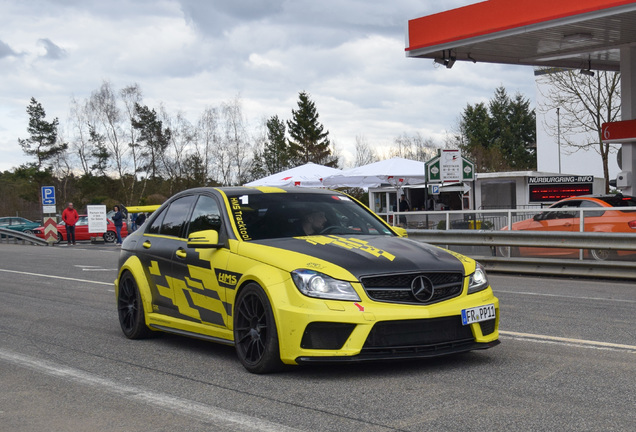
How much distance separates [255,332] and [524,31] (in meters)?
15.3

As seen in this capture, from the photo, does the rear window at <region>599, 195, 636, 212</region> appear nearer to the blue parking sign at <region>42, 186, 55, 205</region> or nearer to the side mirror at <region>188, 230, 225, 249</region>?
the side mirror at <region>188, 230, 225, 249</region>

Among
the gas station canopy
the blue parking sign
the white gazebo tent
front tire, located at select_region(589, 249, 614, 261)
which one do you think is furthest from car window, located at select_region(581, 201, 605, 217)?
the blue parking sign

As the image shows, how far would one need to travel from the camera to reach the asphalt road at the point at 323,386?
4.82 meters

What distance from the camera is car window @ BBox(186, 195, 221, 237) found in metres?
7.22

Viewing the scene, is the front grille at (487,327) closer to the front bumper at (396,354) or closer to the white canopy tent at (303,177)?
the front bumper at (396,354)

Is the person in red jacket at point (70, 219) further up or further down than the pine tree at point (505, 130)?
further down

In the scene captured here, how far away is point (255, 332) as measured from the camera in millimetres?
6141

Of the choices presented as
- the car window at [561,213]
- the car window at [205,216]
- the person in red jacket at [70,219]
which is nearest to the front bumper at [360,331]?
the car window at [205,216]

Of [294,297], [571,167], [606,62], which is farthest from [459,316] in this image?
[571,167]

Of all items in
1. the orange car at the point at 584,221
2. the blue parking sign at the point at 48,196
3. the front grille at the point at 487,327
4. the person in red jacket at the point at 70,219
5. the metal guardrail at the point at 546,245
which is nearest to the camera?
the front grille at the point at 487,327

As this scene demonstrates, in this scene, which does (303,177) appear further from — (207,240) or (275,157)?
(275,157)

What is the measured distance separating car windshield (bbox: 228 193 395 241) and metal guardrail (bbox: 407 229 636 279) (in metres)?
8.02

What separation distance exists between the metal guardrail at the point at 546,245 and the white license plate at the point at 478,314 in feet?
28.6

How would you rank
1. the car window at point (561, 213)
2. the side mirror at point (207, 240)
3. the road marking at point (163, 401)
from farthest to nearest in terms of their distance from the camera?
the car window at point (561, 213) < the side mirror at point (207, 240) < the road marking at point (163, 401)
